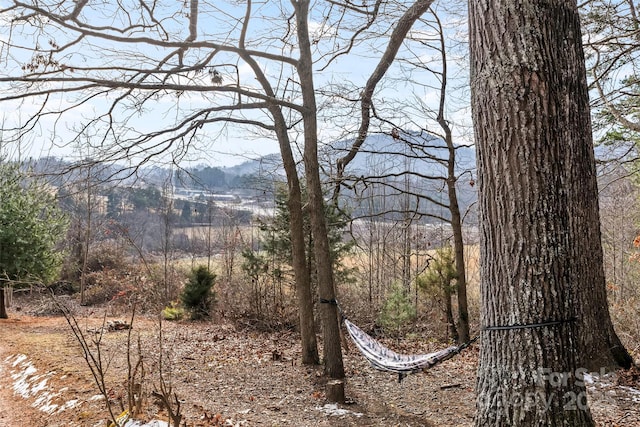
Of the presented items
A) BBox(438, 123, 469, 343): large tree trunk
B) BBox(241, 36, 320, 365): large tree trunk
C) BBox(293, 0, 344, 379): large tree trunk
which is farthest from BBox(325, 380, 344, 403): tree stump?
BBox(438, 123, 469, 343): large tree trunk

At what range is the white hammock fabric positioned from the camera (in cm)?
317

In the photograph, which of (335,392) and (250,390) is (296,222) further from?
(335,392)

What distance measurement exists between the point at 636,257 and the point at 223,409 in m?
7.10

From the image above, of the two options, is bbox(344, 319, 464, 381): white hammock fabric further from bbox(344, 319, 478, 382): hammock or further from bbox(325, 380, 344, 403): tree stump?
bbox(325, 380, 344, 403): tree stump

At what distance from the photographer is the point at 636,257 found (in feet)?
25.1

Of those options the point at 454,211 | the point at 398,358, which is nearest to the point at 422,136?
the point at 454,211

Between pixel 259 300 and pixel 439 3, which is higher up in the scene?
pixel 439 3

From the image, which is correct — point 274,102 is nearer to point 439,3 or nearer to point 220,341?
point 439,3

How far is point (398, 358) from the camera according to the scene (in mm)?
3781

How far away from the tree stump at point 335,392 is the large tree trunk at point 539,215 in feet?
7.83

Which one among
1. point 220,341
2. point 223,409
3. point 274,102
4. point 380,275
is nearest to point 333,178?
point 274,102

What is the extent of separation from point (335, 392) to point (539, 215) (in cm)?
289

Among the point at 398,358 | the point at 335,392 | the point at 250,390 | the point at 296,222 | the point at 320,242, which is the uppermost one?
the point at 296,222

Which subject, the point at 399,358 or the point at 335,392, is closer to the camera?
the point at 399,358
